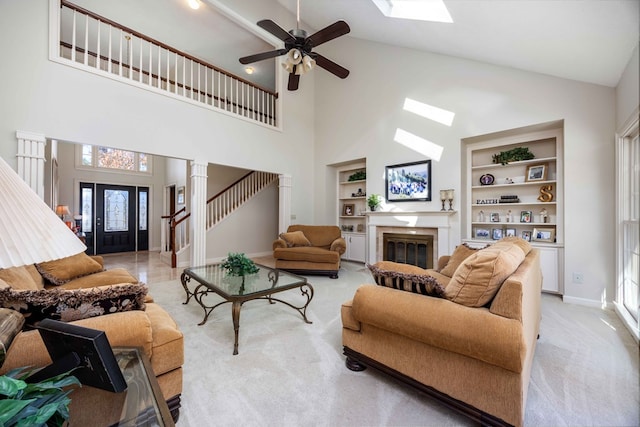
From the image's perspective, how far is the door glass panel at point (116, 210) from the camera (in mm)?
7234

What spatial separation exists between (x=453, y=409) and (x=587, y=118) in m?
3.81

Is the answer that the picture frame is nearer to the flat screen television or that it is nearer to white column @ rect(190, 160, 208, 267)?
white column @ rect(190, 160, 208, 267)

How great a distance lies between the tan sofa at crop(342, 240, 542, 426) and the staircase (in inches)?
196

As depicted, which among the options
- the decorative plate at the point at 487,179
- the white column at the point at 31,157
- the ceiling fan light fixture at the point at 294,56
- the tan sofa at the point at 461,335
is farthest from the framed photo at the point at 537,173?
the white column at the point at 31,157

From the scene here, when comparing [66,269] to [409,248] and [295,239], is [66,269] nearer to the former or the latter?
[295,239]

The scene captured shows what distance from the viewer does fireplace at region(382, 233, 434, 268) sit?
4.66m

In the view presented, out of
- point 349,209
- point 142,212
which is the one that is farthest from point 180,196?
point 349,209

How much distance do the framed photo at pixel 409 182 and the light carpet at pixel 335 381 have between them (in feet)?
8.25

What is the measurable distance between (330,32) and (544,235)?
13.0ft

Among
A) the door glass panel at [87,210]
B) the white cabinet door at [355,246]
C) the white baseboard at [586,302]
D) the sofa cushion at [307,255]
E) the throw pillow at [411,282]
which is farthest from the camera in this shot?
the door glass panel at [87,210]

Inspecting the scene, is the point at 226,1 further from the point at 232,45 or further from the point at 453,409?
the point at 453,409

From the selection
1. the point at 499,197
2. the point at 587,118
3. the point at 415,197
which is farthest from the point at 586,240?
the point at 415,197

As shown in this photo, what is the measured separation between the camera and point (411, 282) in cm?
162

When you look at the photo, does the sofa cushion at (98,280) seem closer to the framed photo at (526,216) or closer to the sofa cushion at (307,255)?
the sofa cushion at (307,255)
